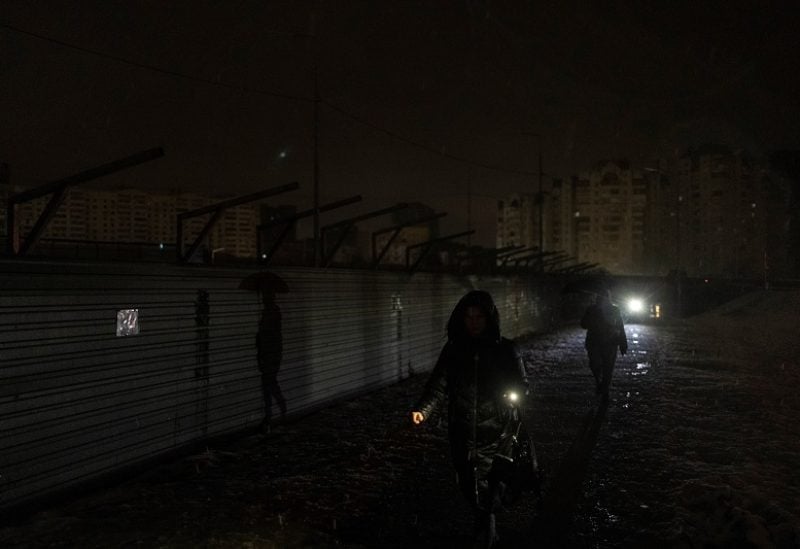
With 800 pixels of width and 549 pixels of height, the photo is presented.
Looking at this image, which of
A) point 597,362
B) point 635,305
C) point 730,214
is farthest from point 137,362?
point 730,214

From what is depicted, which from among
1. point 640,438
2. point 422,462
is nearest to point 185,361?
point 422,462

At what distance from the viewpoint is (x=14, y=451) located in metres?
4.73

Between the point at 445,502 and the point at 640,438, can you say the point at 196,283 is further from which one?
the point at 640,438

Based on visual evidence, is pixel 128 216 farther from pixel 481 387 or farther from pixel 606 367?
pixel 481 387

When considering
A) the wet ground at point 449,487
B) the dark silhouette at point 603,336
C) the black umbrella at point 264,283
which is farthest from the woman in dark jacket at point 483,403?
the dark silhouette at point 603,336

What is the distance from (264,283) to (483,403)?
188 inches

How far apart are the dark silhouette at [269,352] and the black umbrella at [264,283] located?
0.06m

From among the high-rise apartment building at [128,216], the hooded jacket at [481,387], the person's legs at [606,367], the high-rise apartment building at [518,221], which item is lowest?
the person's legs at [606,367]

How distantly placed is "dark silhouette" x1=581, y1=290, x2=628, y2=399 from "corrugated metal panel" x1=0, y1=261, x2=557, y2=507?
429cm

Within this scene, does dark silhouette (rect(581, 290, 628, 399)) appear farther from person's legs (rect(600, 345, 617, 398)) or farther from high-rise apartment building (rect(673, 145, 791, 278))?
high-rise apartment building (rect(673, 145, 791, 278))

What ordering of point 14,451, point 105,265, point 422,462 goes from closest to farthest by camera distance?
1. point 14,451
2. point 105,265
3. point 422,462

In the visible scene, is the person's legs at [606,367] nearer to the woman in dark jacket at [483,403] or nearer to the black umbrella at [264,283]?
the black umbrella at [264,283]

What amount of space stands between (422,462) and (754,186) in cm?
10244

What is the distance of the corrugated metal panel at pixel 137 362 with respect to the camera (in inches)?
191
